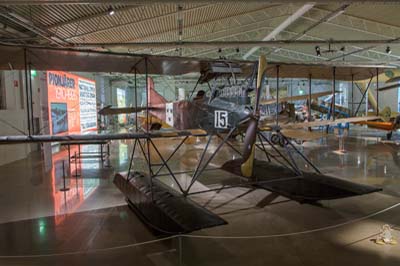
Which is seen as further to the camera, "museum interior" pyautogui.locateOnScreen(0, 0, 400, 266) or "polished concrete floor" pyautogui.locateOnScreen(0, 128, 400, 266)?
"museum interior" pyautogui.locateOnScreen(0, 0, 400, 266)

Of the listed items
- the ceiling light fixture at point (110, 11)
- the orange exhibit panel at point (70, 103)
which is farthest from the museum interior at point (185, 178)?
the orange exhibit panel at point (70, 103)

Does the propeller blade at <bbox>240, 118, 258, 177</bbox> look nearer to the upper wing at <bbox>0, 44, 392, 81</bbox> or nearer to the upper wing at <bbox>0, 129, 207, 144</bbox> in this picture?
the upper wing at <bbox>0, 129, 207, 144</bbox>

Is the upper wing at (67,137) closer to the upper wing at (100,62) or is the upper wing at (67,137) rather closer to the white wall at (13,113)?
the upper wing at (100,62)

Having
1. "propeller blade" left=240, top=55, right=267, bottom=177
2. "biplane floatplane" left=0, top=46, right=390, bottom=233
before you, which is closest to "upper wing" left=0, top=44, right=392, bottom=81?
"biplane floatplane" left=0, top=46, right=390, bottom=233

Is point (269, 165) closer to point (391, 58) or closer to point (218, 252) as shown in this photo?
point (218, 252)

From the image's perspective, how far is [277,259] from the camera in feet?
10.5

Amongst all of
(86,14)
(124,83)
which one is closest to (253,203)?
(86,14)

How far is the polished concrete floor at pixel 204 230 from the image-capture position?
3207mm

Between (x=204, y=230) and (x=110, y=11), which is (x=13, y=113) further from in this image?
(x=204, y=230)

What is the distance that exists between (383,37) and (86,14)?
14.2 m

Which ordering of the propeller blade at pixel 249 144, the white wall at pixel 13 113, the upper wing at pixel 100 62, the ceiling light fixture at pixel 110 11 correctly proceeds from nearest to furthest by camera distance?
the upper wing at pixel 100 62 → the propeller blade at pixel 249 144 → the ceiling light fixture at pixel 110 11 → the white wall at pixel 13 113

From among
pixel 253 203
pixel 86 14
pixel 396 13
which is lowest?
pixel 253 203

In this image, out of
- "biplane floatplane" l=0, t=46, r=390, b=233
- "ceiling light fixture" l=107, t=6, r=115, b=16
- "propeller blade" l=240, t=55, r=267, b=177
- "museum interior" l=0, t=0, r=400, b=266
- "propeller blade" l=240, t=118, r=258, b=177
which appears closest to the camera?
"museum interior" l=0, t=0, r=400, b=266

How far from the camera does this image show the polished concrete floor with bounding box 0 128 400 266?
3207mm
